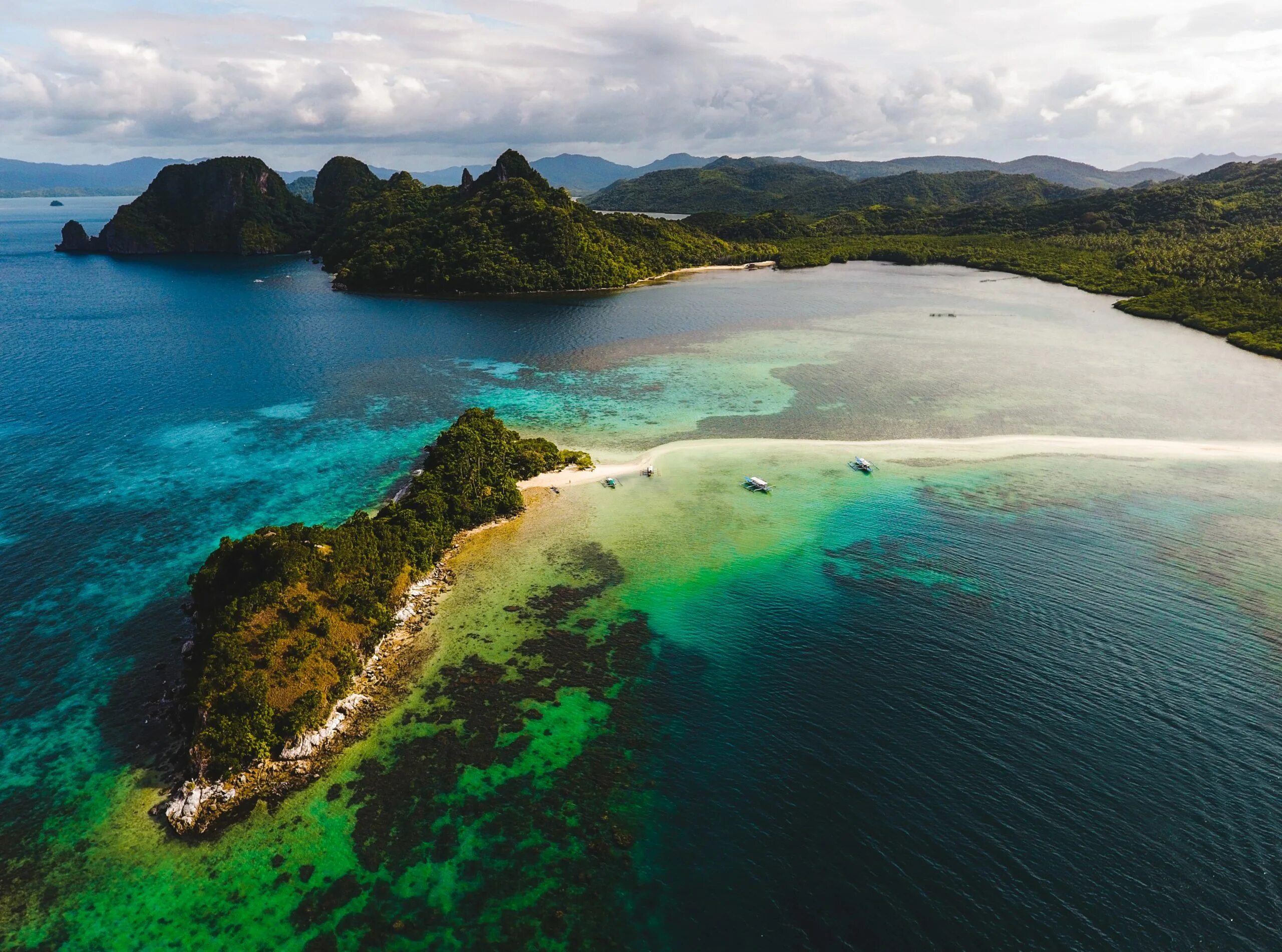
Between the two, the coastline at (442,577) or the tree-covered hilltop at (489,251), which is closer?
the coastline at (442,577)

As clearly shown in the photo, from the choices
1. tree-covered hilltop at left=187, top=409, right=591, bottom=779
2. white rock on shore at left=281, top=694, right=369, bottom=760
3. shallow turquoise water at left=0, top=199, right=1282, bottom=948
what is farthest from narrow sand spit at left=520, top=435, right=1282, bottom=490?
white rock on shore at left=281, top=694, right=369, bottom=760

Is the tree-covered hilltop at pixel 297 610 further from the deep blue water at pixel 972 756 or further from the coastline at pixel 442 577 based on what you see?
the deep blue water at pixel 972 756

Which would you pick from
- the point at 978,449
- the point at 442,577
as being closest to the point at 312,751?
the point at 442,577

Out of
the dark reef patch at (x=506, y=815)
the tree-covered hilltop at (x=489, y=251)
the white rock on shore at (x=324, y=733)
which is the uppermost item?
the tree-covered hilltop at (x=489, y=251)

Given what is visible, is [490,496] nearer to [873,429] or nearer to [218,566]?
[218,566]

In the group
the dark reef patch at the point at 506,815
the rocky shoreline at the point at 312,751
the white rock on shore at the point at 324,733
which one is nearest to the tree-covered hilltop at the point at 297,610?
the white rock on shore at the point at 324,733
